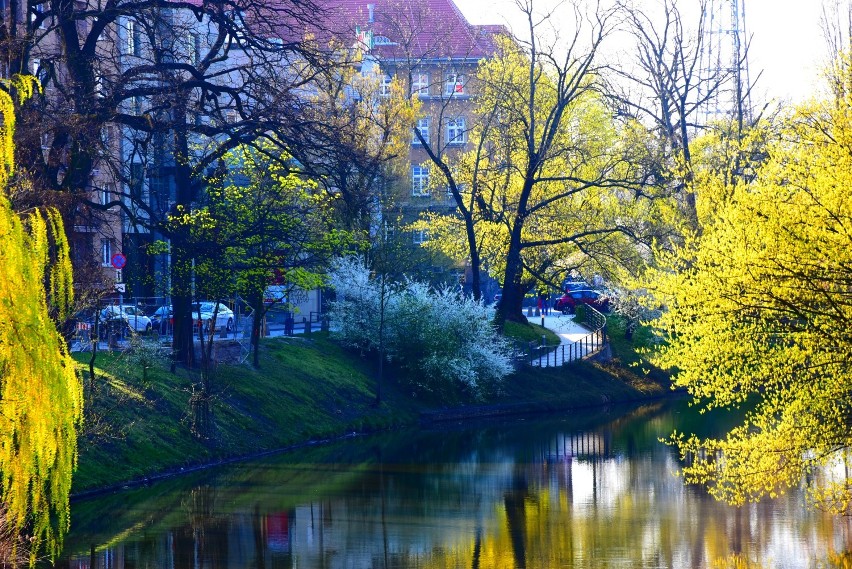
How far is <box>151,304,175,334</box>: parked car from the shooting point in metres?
33.1

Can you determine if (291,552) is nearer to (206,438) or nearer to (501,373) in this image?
(206,438)

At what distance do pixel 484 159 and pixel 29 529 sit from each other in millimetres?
30018

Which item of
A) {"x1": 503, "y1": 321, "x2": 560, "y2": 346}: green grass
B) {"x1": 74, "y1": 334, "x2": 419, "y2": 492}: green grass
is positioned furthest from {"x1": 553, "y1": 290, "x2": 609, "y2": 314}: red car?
{"x1": 74, "y1": 334, "x2": 419, "y2": 492}: green grass

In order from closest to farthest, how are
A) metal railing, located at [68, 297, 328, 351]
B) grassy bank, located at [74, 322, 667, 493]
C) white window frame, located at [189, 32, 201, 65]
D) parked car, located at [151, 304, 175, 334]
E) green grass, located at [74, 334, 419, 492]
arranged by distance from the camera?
white window frame, located at [189, 32, 201, 65], green grass, located at [74, 334, 419, 492], grassy bank, located at [74, 322, 667, 493], metal railing, located at [68, 297, 328, 351], parked car, located at [151, 304, 175, 334]

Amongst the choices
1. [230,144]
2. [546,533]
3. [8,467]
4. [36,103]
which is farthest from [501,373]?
[8,467]

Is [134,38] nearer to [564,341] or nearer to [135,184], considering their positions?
[135,184]

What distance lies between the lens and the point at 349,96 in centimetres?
4516

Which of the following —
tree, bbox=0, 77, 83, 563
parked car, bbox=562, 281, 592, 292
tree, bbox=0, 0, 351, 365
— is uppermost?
tree, bbox=0, 0, 351, 365

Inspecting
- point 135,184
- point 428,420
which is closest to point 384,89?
point 428,420

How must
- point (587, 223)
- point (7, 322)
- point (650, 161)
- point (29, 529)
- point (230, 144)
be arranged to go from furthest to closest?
point (587, 223) → point (650, 161) → point (230, 144) → point (29, 529) → point (7, 322)

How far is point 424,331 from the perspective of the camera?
125ft

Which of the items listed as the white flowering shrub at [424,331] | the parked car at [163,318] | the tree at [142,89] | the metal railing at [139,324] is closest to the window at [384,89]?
the white flowering shrub at [424,331]

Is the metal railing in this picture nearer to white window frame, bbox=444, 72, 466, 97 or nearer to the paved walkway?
the paved walkway

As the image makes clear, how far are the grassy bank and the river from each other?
2.85 ft
